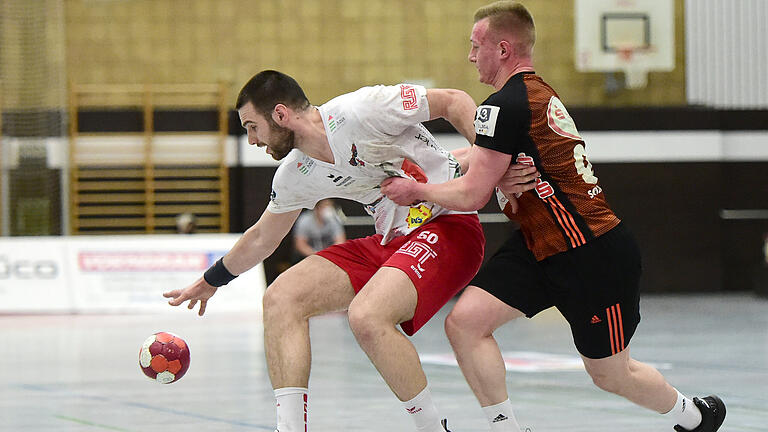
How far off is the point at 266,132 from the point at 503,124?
0.99 meters

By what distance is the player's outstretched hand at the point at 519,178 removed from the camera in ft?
14.8

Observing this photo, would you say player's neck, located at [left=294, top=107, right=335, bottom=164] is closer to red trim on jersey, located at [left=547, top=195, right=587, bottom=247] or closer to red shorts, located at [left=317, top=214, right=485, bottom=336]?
red shorts, located at [left=317, top=214, right=485, bottom=336]

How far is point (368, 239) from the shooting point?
5.09 metres

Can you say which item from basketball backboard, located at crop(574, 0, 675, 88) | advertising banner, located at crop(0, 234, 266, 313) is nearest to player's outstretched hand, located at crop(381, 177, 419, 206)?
advertising banner, located at crop(0, 234, 266, 313)

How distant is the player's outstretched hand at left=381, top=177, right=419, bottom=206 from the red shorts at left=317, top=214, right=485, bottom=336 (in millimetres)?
264

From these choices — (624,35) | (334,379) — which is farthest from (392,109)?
(624,35)

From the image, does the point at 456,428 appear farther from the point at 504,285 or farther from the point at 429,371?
the point at 429,371

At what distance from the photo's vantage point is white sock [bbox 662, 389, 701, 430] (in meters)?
4.95

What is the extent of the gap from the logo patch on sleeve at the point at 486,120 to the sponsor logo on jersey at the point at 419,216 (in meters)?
0.58

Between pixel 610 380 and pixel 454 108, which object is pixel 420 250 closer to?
pixel 454 108

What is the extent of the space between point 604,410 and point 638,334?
5.29 metres

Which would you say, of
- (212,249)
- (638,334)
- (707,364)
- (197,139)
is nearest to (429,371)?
(707,364)

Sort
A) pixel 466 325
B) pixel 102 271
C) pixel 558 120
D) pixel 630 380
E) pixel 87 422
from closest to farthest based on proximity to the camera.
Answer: pixel 558 120, pixel 466 325, pixel 630 380, pixel 87 422, pixel 102 271

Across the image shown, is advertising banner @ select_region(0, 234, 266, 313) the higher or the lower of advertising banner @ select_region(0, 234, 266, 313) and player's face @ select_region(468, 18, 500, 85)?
the lower
